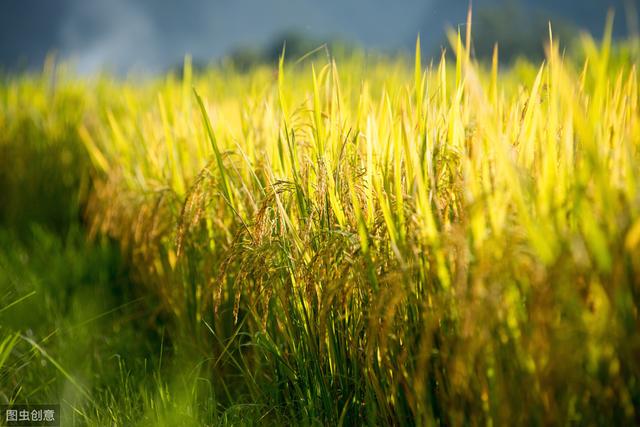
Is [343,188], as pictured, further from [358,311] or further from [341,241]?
[358,311]

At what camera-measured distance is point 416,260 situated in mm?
1008

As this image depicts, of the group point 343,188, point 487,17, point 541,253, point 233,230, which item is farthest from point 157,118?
point 487,17

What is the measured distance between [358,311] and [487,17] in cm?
1455

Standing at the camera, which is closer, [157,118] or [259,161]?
[259,161]

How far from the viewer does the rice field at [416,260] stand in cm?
80

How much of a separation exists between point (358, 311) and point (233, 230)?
1.95 feet

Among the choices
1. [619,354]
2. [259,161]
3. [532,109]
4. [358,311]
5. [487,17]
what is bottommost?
[358,311]

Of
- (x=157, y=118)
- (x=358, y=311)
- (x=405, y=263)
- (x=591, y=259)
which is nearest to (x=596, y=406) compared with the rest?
(x=591, y=259)

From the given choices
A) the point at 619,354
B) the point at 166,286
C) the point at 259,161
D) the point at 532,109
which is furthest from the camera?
the point at 166,286

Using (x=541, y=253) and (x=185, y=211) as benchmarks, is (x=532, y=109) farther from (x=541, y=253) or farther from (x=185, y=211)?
(x=185, y=211)

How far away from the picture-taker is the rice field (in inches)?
31.5

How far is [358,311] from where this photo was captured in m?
1.19

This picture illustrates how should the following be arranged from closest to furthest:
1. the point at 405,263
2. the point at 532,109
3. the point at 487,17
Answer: the point at 405,263 < the point at 532,109 < the point at 487,17

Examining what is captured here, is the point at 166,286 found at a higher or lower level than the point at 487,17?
lower
